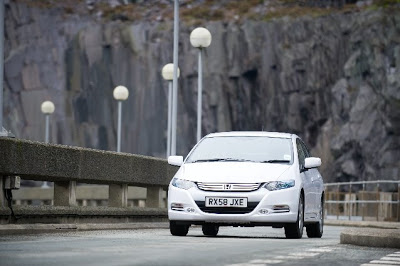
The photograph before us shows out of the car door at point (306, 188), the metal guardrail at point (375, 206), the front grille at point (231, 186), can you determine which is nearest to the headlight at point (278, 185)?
the front grille at point (231, 186)

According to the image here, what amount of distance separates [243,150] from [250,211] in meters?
1.71

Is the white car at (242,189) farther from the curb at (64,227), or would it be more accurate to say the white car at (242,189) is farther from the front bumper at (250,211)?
the curb at (64,227)

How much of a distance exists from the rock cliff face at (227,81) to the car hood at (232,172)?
239ft

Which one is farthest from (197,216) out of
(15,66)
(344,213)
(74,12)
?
(74,12)

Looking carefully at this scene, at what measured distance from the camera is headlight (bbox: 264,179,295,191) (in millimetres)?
17109

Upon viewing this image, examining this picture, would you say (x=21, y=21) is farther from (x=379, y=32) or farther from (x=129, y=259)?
(x=129, y=259)

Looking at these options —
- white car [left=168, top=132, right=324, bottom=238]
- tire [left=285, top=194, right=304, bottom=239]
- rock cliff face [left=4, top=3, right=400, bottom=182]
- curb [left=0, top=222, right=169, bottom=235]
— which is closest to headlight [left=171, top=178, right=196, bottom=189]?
white car [left=168, top=132, right=324, bottom=238]

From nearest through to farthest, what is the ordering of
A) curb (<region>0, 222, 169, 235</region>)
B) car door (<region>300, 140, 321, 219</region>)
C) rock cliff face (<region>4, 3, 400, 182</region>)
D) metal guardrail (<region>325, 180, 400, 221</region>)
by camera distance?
1. curb (<region>0, 222, 169, 235</region>)
2. car door (<region>300, 140, 321, 219</region>)
3. metal guardrail (<region>325, 180, 400, 221</region>)
4. rock cliff face (<region>4, 3, 400, 182</region>)

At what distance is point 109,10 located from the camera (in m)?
140

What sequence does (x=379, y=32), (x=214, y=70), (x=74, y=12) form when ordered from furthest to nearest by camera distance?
(x=74, y=12) < (x=214, y=70) < (x=379, y=32)

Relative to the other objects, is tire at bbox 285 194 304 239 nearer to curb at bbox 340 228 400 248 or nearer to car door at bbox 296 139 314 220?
car door at bbox 296 139 314 220

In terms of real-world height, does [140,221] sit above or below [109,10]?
below

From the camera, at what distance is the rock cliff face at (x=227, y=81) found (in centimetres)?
9581

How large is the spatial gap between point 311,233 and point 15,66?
102708mm
